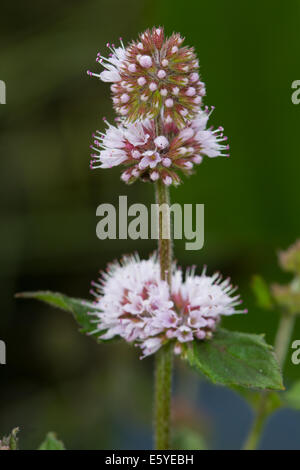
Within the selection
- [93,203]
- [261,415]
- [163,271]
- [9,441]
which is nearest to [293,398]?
[261,415]

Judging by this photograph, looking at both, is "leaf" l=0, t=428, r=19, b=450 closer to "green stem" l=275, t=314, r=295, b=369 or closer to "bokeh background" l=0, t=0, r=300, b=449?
"green stem" l=275, t=314, r=295, b=369

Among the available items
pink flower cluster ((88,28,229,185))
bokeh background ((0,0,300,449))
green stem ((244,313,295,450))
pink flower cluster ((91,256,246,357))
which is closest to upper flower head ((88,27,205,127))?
pink flower cluster ((88,28,229,185))

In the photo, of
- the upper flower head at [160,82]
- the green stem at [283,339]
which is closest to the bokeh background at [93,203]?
the green stem at [283,339]

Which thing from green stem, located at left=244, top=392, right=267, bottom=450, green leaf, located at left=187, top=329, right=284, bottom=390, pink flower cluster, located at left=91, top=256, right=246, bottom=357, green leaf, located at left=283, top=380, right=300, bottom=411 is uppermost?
pink flower cluster, located at left=91, top=256, right=246, bottom=357

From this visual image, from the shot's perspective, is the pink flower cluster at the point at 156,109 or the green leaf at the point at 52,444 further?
the green leaf at the point at 52,444

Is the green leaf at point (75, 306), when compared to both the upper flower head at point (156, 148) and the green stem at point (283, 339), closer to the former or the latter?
the upper flower head at point (156, 148)

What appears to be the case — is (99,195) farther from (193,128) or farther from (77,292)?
(193,128)

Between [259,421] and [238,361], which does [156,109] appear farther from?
[259,421]

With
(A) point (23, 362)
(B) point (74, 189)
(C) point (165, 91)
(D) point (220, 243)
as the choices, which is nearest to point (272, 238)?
(D) point (220, 243)
